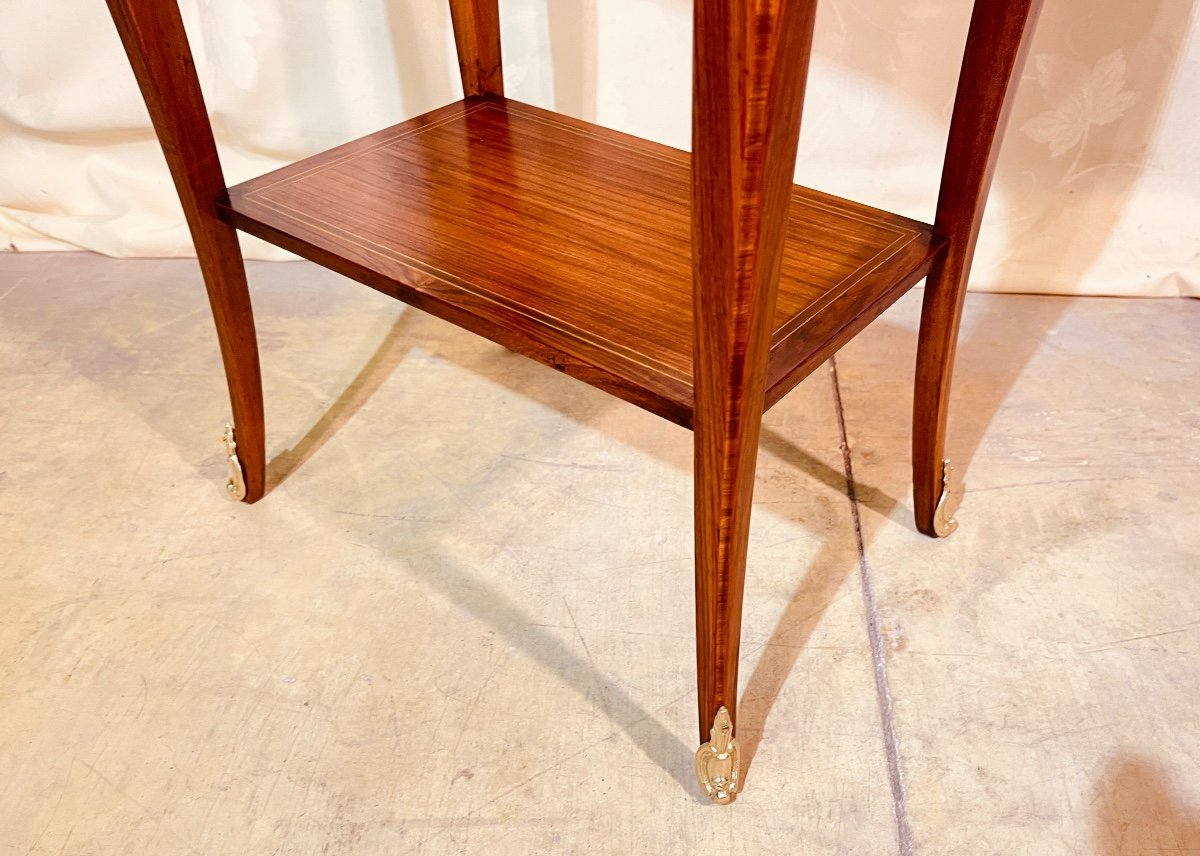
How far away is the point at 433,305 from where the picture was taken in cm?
82

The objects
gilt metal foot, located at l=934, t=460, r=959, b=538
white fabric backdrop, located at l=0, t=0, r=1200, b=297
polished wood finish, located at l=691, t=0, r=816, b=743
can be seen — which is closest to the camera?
polished wood finish, located at l=691, t=0, r=816, b=743

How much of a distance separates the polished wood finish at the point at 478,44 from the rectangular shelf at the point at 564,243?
0.09 m

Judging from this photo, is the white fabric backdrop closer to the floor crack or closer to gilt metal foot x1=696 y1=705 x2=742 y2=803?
the floor crack

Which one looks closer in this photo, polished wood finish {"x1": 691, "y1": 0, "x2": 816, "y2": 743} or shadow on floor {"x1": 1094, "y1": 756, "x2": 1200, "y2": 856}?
polished wood finish {"x1": 691, "y1": 0, "x2": 816, "y2": 743}

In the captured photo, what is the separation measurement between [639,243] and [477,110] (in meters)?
0.36

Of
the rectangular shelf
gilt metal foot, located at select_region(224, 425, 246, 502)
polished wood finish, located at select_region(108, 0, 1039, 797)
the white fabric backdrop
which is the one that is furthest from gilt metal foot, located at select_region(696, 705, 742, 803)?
the white fabric backdrop

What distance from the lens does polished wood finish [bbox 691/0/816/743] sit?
511 mm

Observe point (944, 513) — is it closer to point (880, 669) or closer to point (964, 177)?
point (880, 669)

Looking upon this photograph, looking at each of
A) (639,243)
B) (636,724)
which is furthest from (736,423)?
(636,724)

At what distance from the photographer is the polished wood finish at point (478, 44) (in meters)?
1.10

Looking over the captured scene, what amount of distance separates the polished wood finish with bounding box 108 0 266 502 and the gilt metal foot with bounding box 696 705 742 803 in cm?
61

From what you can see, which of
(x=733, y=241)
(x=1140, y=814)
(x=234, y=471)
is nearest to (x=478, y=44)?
(x=234, y=471)

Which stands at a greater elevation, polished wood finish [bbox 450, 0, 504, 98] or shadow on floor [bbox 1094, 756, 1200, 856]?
polished wood finish [bbox 450, 0, 504, 98]

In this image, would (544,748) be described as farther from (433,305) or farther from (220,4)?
(220,4)
